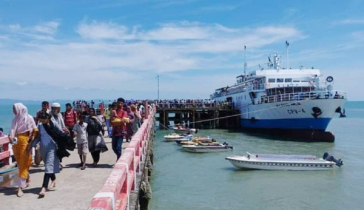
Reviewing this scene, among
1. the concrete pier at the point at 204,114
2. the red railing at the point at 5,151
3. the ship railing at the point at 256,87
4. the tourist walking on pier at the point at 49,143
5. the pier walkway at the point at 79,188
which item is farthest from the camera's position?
the concrete pier at the point at 204,114

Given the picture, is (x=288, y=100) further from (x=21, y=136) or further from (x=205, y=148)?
(x=21, y=136)

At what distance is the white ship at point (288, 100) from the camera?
32312mm

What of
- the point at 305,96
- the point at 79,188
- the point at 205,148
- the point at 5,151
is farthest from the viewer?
the point at 305,96

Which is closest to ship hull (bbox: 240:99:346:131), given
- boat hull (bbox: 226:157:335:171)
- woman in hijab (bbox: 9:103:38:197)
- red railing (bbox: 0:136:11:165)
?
boat hull (bbox: 226:157:335:171)

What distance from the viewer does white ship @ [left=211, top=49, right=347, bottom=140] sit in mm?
32312

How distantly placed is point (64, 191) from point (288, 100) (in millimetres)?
31076

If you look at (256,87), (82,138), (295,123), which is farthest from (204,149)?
(256,87)

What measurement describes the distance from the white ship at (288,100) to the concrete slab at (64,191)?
89.4 ft

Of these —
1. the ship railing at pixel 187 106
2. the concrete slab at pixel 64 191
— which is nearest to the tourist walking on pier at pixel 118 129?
the concrete slab at pixel 64 191

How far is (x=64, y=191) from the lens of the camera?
21.6ft

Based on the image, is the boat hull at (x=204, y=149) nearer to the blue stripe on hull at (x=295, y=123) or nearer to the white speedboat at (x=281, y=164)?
Answer: the white speedboat at (x=281, y=164)

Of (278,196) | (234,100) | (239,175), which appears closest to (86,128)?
(278,196)

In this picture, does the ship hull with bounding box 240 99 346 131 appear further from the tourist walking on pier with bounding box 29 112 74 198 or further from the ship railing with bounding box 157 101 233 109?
the tourist walking on pier with bounding box 29 112 74 198

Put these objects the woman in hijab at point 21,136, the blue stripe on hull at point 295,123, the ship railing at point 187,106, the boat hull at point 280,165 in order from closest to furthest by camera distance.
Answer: the woman in hijab at point 21,136, the boat hull at point 280,165, the blue stripe on hull at point 295,123, the ship railing at point 187,106
